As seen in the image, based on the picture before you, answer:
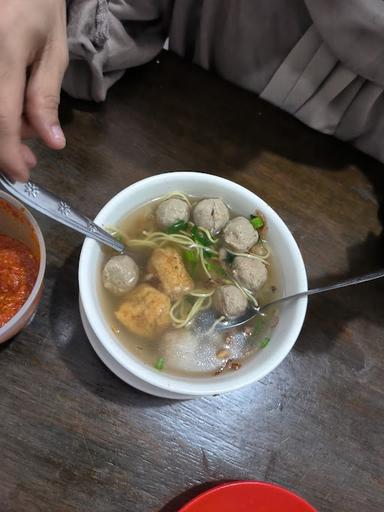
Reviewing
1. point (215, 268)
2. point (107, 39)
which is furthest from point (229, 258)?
point (107, 39)

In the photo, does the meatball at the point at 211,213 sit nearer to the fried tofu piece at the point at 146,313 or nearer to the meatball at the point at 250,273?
the meatball at the point at 250,273

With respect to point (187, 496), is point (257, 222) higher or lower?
higher

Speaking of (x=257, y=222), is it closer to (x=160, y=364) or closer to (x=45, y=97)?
(x=160, y=364)

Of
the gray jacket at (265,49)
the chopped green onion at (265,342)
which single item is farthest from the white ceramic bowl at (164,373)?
the gray jacket at (265,49)

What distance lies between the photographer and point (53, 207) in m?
0.87

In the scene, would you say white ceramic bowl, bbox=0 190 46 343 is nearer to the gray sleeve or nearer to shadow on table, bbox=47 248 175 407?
shadow on table, bbox=47 248 175 407

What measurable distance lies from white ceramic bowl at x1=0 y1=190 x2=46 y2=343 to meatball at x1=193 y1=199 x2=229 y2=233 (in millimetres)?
363

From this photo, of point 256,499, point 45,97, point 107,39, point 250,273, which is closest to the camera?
point 45,97

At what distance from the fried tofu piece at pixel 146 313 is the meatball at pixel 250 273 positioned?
0.18 metres

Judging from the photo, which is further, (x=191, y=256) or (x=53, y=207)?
(x=191, y=256)

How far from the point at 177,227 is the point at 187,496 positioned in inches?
23.8

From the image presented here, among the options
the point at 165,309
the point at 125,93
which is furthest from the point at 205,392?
the point at 125,93

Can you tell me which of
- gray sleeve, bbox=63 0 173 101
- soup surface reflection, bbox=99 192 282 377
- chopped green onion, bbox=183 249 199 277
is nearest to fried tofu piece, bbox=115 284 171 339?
soup surface reflection, bbox=99 192 282 377

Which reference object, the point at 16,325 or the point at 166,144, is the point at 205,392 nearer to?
the point at 16,325
